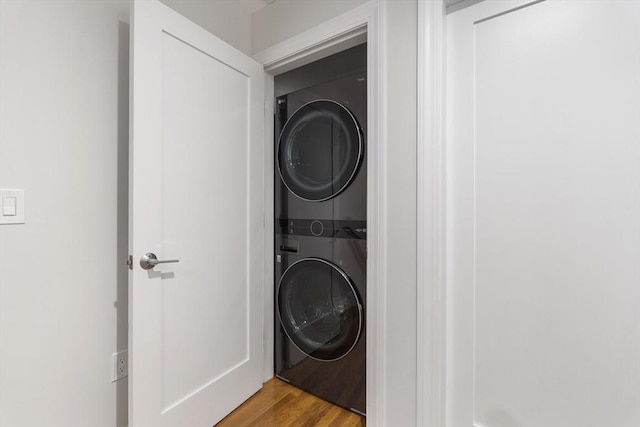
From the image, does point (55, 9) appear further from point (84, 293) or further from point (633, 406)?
point (633, 406)

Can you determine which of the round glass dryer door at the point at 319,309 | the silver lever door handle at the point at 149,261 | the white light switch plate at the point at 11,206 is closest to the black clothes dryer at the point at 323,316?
the round glass dryer door at the point at 319,309

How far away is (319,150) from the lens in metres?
1.66

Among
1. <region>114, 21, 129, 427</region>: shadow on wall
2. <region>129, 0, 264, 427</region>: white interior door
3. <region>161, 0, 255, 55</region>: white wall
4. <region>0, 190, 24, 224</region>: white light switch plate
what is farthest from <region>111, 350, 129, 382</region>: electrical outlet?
<region>161, 0, 255, 55</region>: white wall

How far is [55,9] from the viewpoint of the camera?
3.75ft

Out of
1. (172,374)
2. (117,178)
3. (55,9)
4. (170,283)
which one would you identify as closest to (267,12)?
(55,9)

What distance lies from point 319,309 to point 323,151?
2.94 ft

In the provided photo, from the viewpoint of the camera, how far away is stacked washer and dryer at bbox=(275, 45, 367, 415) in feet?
5.00

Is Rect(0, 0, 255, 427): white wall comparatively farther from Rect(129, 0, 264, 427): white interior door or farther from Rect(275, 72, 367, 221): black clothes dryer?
Rect(275, 72, 367, 221): black clothes dryer

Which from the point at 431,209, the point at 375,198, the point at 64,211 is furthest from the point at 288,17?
the point at 64,211

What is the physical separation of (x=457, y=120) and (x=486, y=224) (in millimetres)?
455

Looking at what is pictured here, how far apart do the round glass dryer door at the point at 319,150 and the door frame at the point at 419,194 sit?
17 centimetres

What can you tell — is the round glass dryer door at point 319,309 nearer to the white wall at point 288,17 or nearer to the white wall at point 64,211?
the white wall at point 64,211

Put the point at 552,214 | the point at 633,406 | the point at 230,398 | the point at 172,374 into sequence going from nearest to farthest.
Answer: the point at 633,406 → the point at 552,214 → the point at 172,374 → the point at 230,398

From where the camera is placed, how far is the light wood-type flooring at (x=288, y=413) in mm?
1482
